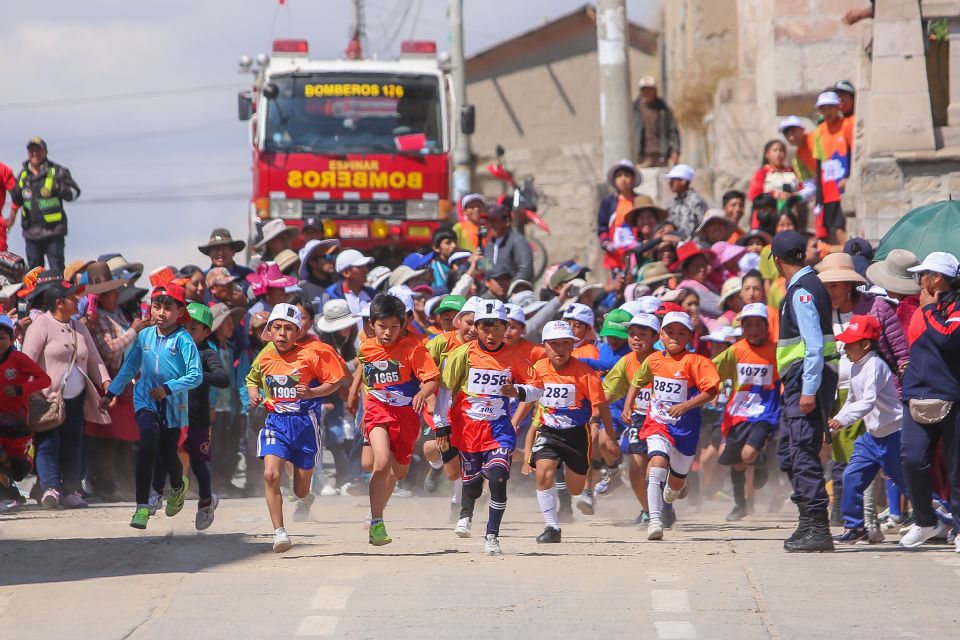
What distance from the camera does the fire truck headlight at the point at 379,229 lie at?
69.4ft

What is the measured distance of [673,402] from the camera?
37.5 feet

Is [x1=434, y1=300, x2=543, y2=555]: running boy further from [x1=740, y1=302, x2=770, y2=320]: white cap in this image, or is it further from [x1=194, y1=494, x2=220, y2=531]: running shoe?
[x1=740, y1=302, x2=770, y2=320]: white cap

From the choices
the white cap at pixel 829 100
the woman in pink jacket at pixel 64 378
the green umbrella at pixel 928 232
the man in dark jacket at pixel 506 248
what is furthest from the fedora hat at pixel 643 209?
the woman in pink jacket at pixel 64 378

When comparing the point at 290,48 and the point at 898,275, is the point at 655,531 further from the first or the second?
the point at 290,48

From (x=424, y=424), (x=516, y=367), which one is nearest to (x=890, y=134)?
(x=424, y=424)

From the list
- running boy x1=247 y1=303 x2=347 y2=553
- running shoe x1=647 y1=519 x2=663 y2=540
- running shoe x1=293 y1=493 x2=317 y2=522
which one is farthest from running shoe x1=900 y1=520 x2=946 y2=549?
running shoe x1=293 y1=493 x2=317 y2=522

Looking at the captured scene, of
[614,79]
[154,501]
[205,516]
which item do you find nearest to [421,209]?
[614,79]

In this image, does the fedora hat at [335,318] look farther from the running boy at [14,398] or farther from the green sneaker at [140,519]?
the green sneaker at [140,519]

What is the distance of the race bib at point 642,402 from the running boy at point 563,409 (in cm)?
109

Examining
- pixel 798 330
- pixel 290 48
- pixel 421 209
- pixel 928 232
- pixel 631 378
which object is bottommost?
pixel 631 378

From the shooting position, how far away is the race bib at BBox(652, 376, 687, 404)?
37.5 ft

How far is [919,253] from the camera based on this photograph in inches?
485

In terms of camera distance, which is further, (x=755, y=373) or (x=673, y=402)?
(x=755, y=373)

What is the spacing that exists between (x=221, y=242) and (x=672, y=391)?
549cm
